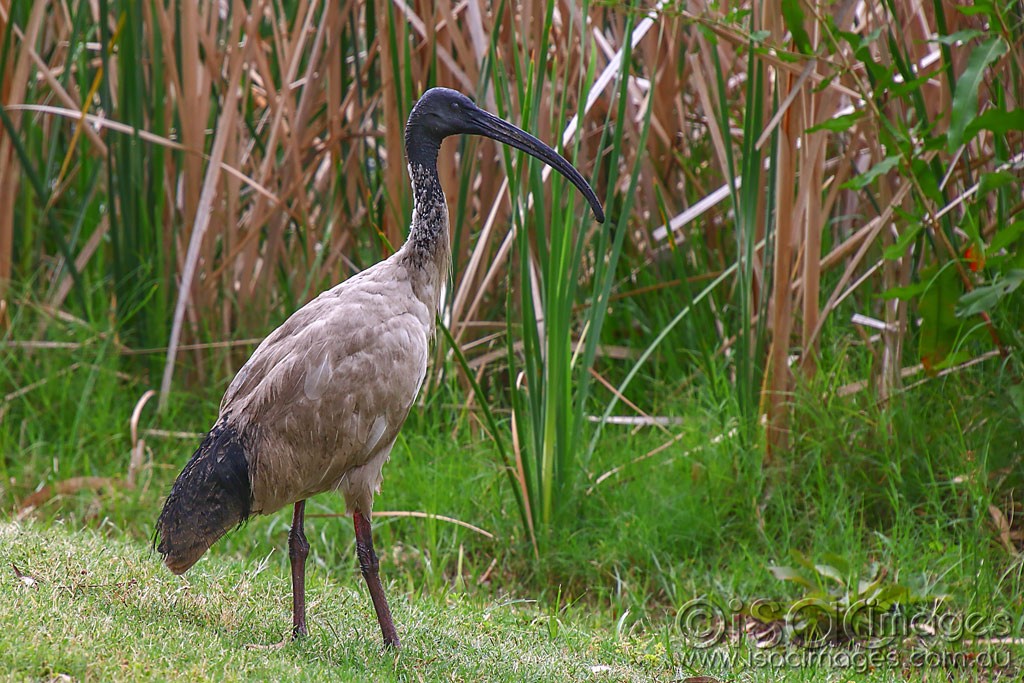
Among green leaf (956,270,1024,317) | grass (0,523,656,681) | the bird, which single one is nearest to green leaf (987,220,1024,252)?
green leaf (956,270,1024,317)

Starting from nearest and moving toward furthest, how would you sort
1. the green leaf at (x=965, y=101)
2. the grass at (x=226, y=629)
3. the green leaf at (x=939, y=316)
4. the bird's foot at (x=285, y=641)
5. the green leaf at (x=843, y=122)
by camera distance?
the grass at (x=226, y=629)
the bird's foot at (x=285, y=641)
the green leaf at (x=965, y=101)
the green leaf at (x=843, y=122)
the green leaf at (x=939, y=316)

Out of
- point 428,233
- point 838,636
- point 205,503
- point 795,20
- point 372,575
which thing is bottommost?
point 838,636

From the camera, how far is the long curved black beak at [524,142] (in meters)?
4.16

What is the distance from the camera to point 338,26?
6.06 m

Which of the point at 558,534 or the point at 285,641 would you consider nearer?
the point at 285,641

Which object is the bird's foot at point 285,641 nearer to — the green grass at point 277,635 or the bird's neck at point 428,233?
the green grass at point 277,635

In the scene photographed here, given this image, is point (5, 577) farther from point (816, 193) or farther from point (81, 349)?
point (816, 193)

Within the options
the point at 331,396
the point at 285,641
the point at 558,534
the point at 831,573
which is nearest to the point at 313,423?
the point at 331,396

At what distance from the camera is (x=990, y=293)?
442cm

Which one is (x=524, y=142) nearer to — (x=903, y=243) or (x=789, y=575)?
(x=903, y=243)

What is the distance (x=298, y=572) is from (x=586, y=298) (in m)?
2.91

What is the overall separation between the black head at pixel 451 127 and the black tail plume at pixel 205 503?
1.21 m

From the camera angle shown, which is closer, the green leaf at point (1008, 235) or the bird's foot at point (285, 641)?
the bird's foot at point (285, 641)

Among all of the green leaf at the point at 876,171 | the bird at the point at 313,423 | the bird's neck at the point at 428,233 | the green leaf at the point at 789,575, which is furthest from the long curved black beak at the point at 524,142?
the green leaf at the point at 789,575
